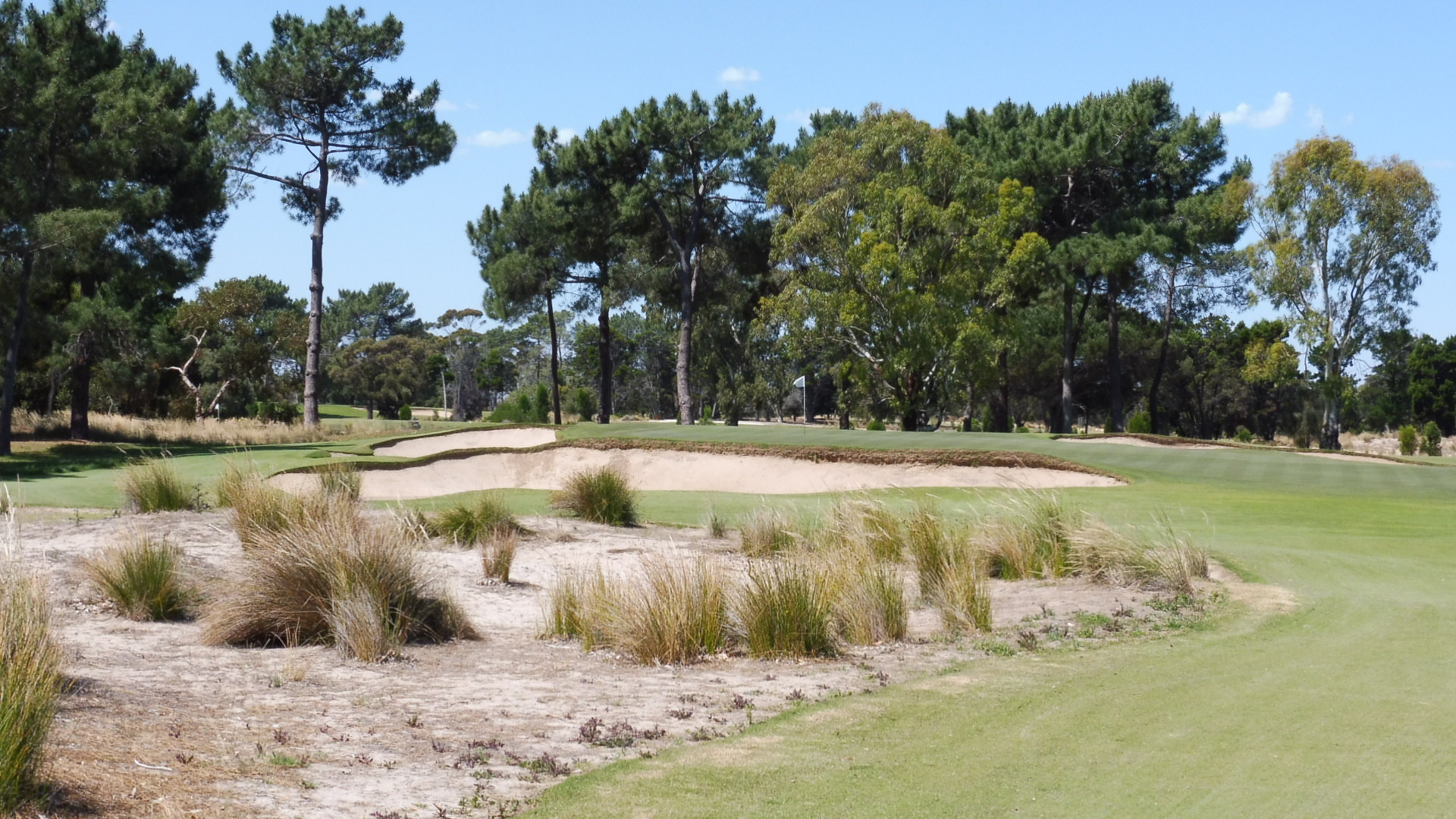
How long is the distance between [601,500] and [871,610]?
8.61 m

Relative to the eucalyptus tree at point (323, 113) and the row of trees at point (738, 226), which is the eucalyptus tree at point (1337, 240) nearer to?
the row of trees at point (738, 226)

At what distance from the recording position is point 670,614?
905cm

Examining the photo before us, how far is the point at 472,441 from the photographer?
35344mm

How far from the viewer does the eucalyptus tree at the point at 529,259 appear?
59062 mm

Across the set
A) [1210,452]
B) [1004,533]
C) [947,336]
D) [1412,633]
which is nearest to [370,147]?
[947,336]

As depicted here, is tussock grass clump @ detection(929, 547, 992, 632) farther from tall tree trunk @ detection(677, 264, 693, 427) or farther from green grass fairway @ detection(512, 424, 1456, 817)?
tall tree trunk @ detection(677, 264, 693, 427)

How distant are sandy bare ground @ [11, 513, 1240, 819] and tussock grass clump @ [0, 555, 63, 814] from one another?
0.65 ft

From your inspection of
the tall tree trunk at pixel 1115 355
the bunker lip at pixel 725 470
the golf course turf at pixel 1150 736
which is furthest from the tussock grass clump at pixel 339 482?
the tall tree trunk at pixel 1115 355

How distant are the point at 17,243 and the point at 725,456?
20394 mm

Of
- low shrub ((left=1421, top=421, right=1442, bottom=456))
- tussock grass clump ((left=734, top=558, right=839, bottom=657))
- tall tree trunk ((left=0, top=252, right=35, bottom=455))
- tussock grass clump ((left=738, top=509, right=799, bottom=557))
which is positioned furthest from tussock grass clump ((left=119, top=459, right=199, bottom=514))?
low shrub ((left=1421, top=421, right=1442, bottom=456))

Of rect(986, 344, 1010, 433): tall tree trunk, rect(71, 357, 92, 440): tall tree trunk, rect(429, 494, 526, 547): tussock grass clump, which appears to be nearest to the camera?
rect(429, 494, 526, 547): tussock grass clump

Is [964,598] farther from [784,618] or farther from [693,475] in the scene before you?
[693,475]

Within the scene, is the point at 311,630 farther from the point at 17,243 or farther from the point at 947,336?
the point at 947,336

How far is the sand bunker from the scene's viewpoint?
32.0 metres
